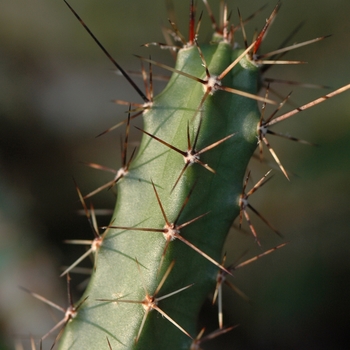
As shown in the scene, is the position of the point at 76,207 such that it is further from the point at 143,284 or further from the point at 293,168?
the point at 143,284

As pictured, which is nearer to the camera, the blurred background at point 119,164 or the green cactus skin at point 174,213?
the green cactus skin at point 174,213

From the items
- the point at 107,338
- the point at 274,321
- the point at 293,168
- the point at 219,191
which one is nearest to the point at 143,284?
the point at 107,338

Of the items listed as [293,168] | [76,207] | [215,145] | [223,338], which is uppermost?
[215,145]

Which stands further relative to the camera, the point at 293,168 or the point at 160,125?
the point at 293,168

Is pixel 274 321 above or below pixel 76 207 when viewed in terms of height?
below

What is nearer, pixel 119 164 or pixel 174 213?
pixel 174 213
